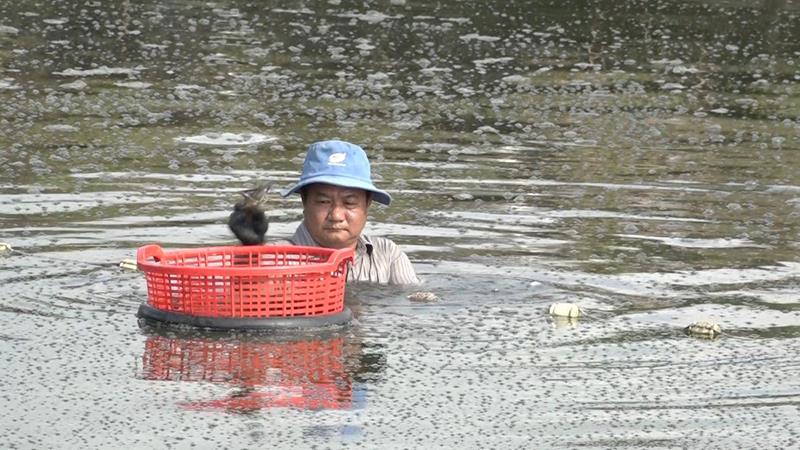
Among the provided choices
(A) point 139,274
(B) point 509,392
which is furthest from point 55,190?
(B) point 509,392

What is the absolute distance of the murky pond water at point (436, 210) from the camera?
5.88 metres

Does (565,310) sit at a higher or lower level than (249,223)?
lower

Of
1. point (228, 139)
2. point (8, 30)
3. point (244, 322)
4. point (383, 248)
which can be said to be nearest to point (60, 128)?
point (228, 139)

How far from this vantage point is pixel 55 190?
32.0 ft

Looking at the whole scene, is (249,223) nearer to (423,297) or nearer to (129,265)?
(423,297)

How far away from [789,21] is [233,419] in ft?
42.7

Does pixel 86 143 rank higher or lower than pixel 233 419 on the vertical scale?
lower

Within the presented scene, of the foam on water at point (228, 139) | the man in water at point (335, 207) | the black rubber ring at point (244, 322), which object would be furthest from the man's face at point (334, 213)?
the foam on water at point (228, 139)

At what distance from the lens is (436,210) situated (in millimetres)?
9664

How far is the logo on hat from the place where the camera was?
745 cm

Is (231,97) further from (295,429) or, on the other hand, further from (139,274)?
(295,429)

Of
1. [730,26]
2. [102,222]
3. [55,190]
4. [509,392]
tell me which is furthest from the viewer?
[730,26]

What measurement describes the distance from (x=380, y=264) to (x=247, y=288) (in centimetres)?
135

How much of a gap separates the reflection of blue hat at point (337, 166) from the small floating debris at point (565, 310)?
93cm
